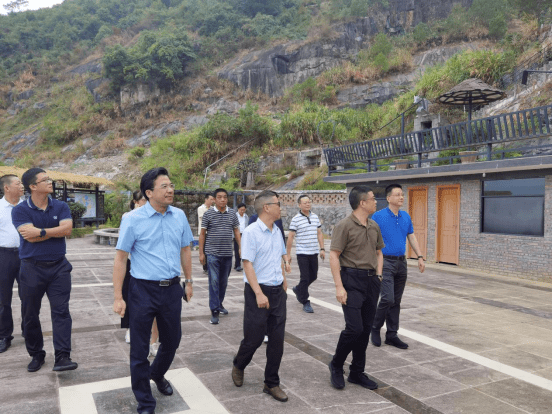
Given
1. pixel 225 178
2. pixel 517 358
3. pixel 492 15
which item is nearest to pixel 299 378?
pixel 517 358

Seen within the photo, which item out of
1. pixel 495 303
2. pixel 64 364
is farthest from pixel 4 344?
pixel 495 303

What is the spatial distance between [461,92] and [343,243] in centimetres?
1101

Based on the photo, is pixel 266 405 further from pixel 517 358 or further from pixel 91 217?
pixel 91 217

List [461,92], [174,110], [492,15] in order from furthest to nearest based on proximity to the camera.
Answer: [174,110] < [492,15] < [461,92]

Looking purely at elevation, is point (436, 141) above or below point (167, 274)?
above

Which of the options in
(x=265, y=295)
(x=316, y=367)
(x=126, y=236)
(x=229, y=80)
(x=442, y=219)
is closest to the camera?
(x=126, y=236)

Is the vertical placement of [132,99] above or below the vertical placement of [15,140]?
above

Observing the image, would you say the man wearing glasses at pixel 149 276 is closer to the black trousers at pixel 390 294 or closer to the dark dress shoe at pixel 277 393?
the dark dress shoe at pixel 277 393

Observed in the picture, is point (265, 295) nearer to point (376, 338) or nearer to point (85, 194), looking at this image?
point (376, 338)

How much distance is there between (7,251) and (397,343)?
4.12 metres

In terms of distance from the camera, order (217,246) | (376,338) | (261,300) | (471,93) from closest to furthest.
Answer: (261,300)
(376,338)
(217,246)
(471,93)

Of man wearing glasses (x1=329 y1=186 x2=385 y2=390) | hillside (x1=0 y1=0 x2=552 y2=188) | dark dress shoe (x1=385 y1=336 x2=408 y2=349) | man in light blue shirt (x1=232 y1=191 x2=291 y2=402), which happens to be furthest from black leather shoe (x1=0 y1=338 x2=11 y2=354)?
hillside (x1=0 y1=0 x2=552 y2=188)

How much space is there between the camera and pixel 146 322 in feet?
9.69

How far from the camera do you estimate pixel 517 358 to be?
14.2 ft
